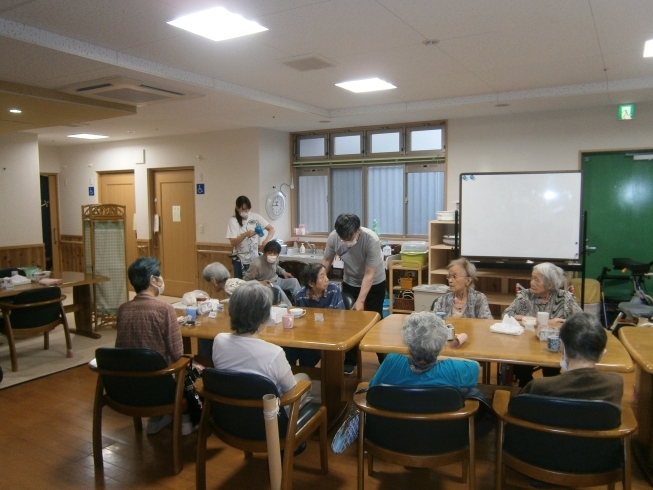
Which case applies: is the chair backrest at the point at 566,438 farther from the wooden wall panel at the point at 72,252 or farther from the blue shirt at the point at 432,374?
the wooden wall panel at the point at 72,252

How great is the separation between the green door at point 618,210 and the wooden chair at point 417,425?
4.29m

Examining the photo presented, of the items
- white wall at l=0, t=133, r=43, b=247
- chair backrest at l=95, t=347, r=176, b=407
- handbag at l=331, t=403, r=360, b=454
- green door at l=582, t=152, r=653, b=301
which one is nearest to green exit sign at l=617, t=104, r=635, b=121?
green door at l=582, t=152, r=653, b=301

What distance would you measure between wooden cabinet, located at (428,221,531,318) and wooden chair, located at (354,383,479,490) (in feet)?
11.4

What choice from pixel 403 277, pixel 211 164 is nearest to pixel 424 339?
pixel 403 277

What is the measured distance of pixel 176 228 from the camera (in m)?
7.83

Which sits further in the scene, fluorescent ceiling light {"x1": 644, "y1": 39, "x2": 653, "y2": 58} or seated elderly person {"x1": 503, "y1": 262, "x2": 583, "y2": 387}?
fluorescent ceiling light {"x1": 644, "y1": 39, "x2": 653, "y2": 58}

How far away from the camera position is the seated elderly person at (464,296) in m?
3.35

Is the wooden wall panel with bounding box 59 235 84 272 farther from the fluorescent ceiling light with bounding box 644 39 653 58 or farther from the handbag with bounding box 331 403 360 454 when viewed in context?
the fluorescent ceiling light with bounding box 644 39 653 58

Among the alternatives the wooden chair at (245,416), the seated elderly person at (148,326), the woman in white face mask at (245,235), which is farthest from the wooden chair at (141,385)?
Result: the woman in white face mask at (245,235)

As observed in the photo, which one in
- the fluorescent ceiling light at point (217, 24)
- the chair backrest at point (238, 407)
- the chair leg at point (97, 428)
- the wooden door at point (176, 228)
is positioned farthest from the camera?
the wooden door at point (176, 228)

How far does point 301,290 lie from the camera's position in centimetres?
380

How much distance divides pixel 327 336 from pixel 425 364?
837mm

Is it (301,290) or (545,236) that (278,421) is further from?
(545,236)

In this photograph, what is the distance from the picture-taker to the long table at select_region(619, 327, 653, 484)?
2553 millimetres
